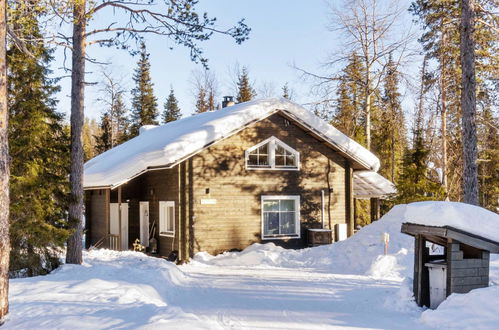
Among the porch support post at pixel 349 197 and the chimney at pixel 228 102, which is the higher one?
the chimney at pixel 228 102

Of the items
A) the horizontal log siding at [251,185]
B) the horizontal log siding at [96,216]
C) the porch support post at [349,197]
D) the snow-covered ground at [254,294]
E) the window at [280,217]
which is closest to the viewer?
the snow-covered ground at [254,294]

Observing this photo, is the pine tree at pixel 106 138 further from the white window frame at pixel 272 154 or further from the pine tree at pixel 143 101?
the white window frame at pixel 272 154

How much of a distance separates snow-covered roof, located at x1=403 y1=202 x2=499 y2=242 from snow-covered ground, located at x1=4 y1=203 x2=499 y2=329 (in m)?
0.07

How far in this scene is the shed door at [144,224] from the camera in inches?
817

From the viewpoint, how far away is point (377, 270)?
45.8 ft

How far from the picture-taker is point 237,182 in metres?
19.1

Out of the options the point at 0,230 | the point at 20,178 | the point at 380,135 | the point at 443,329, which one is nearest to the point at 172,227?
the point at 20,178

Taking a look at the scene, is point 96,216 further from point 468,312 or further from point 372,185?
point 468,312

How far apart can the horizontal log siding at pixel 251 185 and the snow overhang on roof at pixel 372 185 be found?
2.45 meters

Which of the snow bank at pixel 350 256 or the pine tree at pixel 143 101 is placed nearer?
the snow bank at pixel 350 256

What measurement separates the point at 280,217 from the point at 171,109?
35924 millimetres

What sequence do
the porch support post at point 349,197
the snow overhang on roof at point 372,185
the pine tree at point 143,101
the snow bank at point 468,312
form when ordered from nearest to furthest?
the snow bank at point 468,312 → the porch support post at point 349,197 → the snow overhang on roof at point 372,185 → the pine tree at point 143,101

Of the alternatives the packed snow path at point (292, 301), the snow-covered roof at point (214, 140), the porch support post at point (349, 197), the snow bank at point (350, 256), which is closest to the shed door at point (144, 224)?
the snow-covered roof at point (214, 140)

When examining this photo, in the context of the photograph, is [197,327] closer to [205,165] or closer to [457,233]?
[457,233]
